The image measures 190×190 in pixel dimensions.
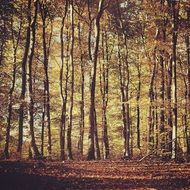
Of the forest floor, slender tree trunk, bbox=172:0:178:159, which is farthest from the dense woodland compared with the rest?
the forest floor

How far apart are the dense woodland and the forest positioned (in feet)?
0.29

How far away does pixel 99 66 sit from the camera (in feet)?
118

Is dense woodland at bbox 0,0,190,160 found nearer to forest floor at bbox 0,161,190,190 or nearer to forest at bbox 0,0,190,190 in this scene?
forest at bbox 0,0,190,190

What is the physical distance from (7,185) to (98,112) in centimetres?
3471

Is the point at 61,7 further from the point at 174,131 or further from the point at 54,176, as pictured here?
the point at 54,176

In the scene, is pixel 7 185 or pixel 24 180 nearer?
pixel 7 185

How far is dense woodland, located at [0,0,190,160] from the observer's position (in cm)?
2381

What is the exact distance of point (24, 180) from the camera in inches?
488

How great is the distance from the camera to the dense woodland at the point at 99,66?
23.8m

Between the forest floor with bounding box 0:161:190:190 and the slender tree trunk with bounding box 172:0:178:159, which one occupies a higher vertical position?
the slender tree trunk with bounding box 172:0:178:159

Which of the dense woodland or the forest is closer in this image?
the forest

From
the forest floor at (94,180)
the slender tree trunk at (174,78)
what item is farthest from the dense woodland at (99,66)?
the forest floor at (94,180)

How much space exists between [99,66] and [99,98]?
7.47 metres

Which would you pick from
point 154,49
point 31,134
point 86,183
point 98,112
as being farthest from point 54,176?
point 98,112
